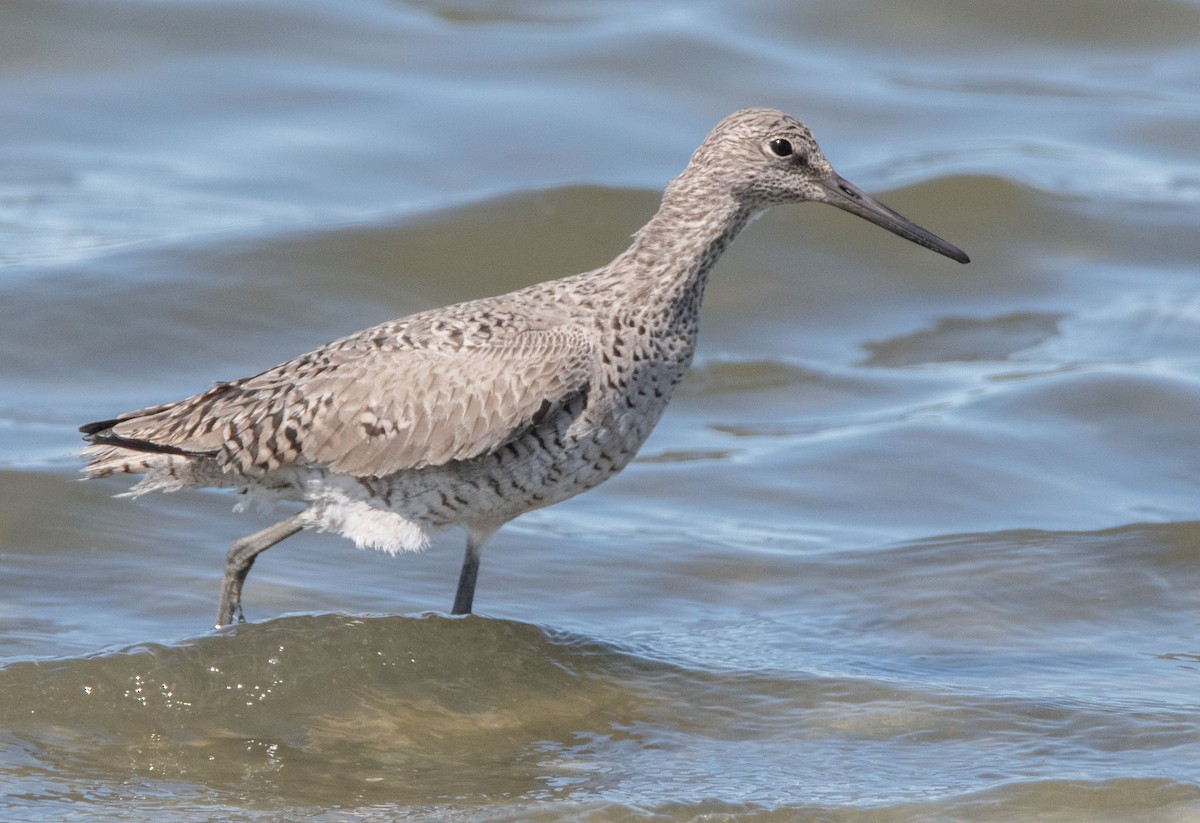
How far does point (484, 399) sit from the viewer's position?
770cm

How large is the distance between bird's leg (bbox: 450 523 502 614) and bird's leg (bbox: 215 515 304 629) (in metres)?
0.82

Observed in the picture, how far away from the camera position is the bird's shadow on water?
23.3 ft

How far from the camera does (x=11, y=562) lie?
9.32m

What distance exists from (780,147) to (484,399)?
5.82 ft

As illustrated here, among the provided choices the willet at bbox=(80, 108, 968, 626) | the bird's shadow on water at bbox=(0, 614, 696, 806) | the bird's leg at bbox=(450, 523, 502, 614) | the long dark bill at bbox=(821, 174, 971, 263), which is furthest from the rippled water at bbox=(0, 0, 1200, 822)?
the long dark bill at bbox=(821, 174, 971, 263)

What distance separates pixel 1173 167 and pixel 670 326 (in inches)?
389

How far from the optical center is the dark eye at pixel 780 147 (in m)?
8.16

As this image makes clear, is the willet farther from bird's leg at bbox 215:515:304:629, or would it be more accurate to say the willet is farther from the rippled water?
the rippled water

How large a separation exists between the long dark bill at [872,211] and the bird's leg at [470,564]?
2.13 metres

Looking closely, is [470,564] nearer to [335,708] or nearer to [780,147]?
[335,708]

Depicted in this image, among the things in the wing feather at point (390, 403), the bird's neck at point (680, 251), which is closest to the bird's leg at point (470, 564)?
the wing feather at point (390, 403)

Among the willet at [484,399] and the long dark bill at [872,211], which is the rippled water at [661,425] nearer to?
the willet at [484,399]

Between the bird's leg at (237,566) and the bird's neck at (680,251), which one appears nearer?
the bird's neck at (680,251)

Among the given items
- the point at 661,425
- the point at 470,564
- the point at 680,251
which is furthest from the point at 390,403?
the point at 661,425
